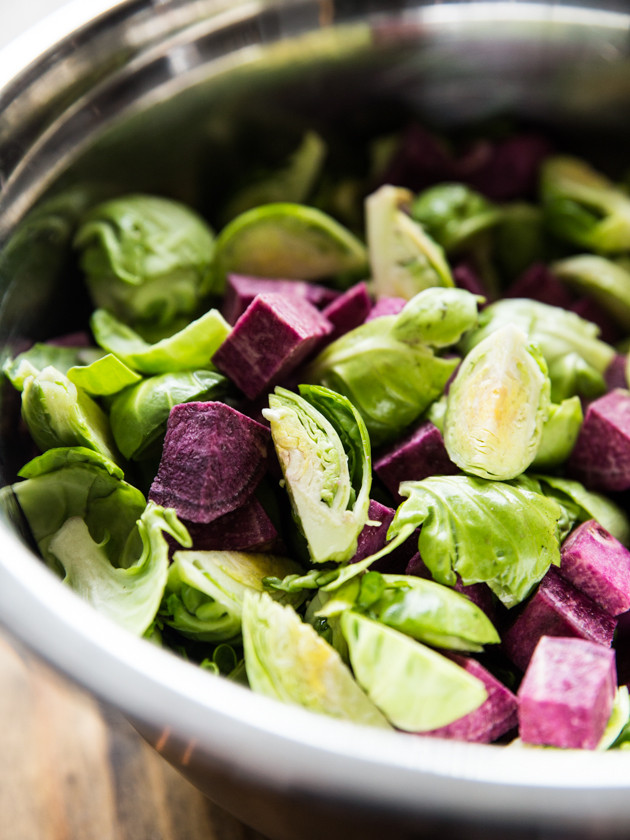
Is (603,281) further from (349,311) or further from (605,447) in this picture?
(349,311)

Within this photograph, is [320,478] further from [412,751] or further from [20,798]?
[20,798]

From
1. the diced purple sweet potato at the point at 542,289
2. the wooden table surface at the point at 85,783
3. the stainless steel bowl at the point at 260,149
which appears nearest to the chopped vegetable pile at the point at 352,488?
the stainless steel bowl at the point at 260,149

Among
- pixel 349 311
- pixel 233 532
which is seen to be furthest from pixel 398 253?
pixel 233 532

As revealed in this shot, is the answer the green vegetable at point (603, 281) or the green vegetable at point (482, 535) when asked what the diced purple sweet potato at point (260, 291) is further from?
the green vegetable at point (603, 281)

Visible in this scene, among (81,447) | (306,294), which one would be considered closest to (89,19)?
(306,294)

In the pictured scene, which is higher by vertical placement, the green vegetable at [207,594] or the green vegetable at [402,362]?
the green vegetable at [402,362]

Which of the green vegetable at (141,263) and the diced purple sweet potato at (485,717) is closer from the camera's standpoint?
the diced purple sweet potato at (485,717)
